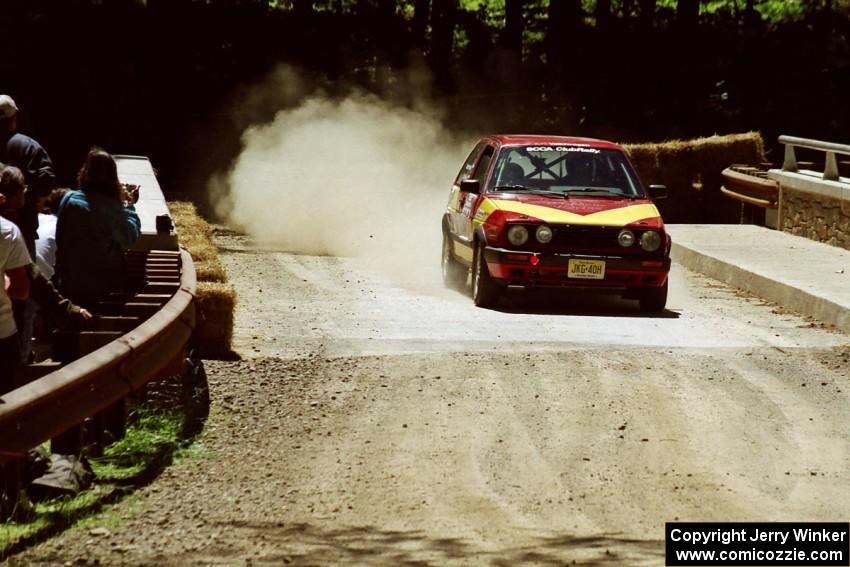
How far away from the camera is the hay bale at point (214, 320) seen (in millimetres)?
10750

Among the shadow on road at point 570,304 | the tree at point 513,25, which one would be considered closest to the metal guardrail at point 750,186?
the shadow on road at point 570,304

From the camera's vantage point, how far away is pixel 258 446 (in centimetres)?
823

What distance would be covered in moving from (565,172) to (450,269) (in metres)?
1.99

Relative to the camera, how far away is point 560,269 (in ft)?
45.6

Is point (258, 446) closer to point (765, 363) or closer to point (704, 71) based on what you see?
point (765, 363)

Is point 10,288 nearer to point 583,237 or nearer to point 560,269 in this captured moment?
point 560,269

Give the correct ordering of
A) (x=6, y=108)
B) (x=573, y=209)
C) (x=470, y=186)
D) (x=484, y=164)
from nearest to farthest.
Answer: (x=6, y=108), (x=573, y=209), (x=470, y=186), (x=484, y=164)

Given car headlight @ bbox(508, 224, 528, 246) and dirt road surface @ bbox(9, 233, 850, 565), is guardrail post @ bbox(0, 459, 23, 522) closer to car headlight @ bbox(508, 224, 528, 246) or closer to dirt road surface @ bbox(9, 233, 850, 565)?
dirt road surface @ bbox(9, 233, 850, 565)

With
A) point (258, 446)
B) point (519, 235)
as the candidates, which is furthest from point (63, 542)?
point (519, 235)

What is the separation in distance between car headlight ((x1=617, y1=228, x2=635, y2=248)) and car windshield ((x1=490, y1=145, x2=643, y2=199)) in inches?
33.1

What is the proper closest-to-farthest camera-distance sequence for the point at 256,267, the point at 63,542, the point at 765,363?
the point at 63,542 < the point at 765,363 < the point at 256,267

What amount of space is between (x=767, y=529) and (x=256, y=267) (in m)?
11.7

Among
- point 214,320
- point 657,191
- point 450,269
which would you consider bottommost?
point 450,269

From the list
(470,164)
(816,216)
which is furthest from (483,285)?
(816,216)
